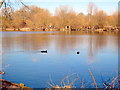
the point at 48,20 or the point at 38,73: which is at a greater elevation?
the point at 48,20

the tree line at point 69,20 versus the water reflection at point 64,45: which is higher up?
the tree line at point 69,20

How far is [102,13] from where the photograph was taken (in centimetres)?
3447

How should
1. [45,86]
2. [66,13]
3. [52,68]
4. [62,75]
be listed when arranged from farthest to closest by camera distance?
[66,13] < [52,68] < [62,75] < [45,86]

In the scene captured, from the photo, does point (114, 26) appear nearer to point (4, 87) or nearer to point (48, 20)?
point (48, 20)

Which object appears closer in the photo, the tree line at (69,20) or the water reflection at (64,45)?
the water reflection at (64,45)

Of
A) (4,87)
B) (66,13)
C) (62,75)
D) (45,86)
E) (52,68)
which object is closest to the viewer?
(4,87)

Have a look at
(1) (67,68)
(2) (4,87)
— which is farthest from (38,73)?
(2) (4,87)

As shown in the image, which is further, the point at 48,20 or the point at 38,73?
the point at 48,20

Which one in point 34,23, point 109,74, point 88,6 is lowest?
point 109,74

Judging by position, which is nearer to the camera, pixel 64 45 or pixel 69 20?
pixel 64 45

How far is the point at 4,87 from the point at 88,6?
107 ft

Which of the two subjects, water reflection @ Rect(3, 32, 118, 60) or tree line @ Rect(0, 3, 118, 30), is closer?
water reflection @ Rect(3, 32, 118, 60)

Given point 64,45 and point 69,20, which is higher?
point 69,20

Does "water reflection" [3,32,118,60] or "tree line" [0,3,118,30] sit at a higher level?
"tree line" [0,3,118,30]
